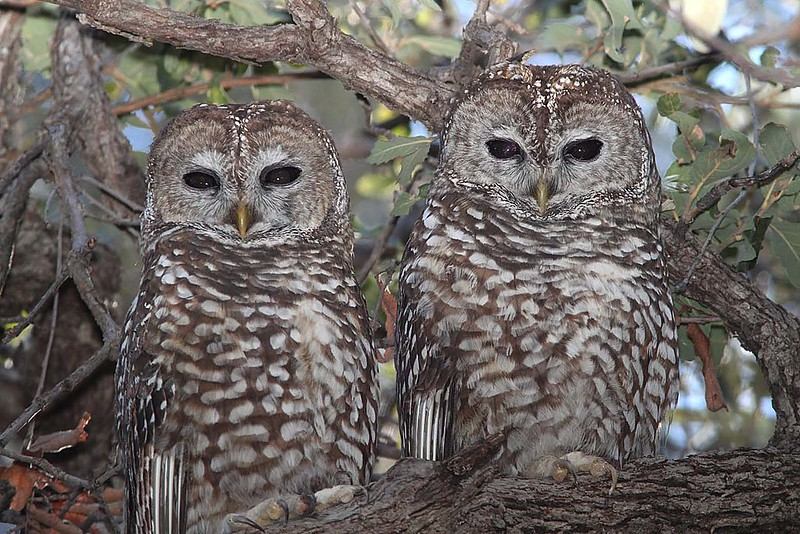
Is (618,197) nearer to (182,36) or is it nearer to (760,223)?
(760,223)

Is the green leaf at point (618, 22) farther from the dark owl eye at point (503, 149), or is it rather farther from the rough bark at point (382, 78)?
the dark owl eye at point (503, 149)

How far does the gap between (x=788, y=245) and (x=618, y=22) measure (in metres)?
1.04

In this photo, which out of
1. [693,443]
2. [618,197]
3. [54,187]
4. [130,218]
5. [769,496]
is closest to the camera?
[769,496]

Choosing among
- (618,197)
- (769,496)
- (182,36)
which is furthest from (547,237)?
(182,36)

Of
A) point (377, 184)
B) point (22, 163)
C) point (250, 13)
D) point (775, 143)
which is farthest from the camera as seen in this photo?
point (377, 184)

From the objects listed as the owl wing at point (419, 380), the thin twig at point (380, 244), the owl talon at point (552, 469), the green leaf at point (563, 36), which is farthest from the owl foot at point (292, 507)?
the green leaf at point (563, 36)

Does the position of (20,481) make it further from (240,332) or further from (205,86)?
(205,86)

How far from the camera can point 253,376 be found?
3.63m

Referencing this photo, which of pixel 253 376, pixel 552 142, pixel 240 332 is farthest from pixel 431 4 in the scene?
pixel 253 376

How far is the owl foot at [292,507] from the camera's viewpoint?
3312 mm

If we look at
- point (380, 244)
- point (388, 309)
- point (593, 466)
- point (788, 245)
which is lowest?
point (593, 466)

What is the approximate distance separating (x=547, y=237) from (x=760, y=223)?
0.83 metres

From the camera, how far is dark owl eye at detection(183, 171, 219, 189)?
3.92 m

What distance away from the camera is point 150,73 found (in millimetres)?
5414
